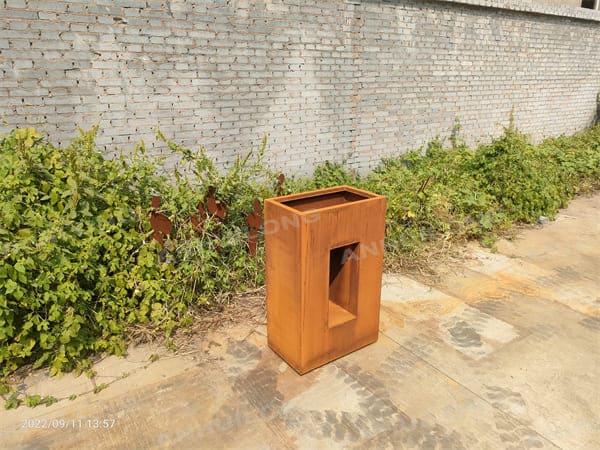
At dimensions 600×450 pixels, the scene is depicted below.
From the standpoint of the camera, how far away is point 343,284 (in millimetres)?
3072

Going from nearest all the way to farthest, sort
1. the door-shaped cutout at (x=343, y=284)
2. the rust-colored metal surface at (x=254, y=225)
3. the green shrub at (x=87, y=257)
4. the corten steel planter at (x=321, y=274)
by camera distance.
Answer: the corten steel planter at (x=321, y=274) → the green shrub at (x=87, y=257) → the door-shaped cutout at (x=343, y=284) → the rust-colored metal surface at (x=254, y=225)

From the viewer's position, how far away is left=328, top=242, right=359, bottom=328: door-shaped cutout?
2904mm

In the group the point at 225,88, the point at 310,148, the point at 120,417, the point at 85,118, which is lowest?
the point at 120,417

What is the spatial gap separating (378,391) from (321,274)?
833 millimetres

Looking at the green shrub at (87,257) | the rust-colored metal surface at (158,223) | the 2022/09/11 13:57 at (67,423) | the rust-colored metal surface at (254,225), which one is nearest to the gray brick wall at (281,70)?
the green shrub at (87,257)

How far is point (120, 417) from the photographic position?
98.0 inches

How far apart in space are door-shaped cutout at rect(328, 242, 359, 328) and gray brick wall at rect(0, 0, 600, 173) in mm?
2629

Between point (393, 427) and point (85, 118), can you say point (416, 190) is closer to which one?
point (393, 427)

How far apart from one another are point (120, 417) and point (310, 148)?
4.27 meters

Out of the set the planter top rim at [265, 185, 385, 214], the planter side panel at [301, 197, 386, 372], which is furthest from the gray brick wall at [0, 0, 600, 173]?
the planter side panel at [301, 197, 386, 372]

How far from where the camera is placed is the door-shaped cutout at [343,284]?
290 cm

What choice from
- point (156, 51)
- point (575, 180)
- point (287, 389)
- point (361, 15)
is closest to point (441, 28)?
point (361, 15)

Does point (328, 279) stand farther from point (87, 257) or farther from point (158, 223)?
point (87, 257)

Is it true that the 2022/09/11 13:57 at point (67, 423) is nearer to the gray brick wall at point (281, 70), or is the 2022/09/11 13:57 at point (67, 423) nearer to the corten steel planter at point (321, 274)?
the corten steel planter at point (321, 274)
